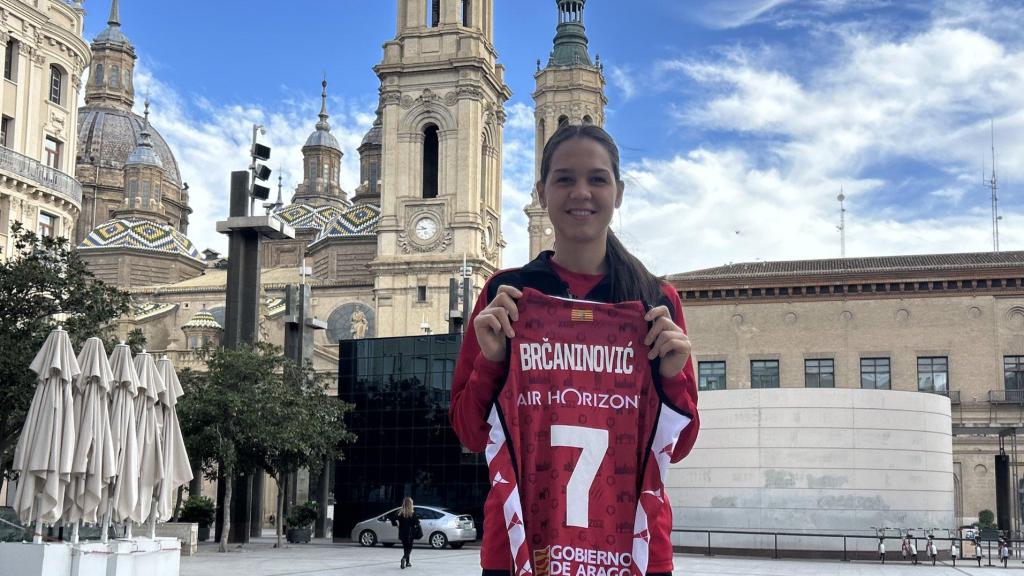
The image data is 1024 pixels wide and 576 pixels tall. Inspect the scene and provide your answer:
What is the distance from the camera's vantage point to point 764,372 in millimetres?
53969

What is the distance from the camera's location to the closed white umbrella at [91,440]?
1750cm

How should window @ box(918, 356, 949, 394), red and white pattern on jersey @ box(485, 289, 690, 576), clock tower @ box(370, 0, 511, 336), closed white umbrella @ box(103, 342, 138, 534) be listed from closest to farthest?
red and white pattern on jersey @ box(485, 289, 690, 576) → closed white umbrella @ box(103, 342, 138, 534) → window @ box(918, 356, 949, 394) → clock tower @ box(370, 0, 511, 336)

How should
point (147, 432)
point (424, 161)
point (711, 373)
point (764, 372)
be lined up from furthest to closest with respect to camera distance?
point (424, 161), point (711, 373), point (764, 372), point (147, 432)

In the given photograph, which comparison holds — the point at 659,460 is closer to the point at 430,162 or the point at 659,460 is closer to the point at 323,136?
the point at 430,162

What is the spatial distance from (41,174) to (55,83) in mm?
4500

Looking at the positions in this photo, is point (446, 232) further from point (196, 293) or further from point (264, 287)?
point (196, 293)

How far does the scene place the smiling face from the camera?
4293 mm

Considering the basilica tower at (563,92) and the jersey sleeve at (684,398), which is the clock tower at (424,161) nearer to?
the basilica tower at (563,92)

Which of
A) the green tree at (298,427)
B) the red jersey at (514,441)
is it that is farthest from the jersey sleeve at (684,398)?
the green tree at (298,427)

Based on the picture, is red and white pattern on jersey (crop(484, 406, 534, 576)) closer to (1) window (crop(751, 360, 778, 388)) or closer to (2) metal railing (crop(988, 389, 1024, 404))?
(1) window (crop(751, 360, 778, 388))

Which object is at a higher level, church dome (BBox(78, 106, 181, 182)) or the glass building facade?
church dome (BBox(78, 106, 181, 182))

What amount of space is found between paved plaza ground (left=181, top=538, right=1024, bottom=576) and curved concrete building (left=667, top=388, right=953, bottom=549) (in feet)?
7.49

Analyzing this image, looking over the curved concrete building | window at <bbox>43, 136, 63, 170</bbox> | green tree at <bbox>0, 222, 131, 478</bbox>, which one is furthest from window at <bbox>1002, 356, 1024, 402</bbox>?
window at <bbox>43, 136, 63, 170</bbox>

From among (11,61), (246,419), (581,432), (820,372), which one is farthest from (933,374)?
(581,432)
